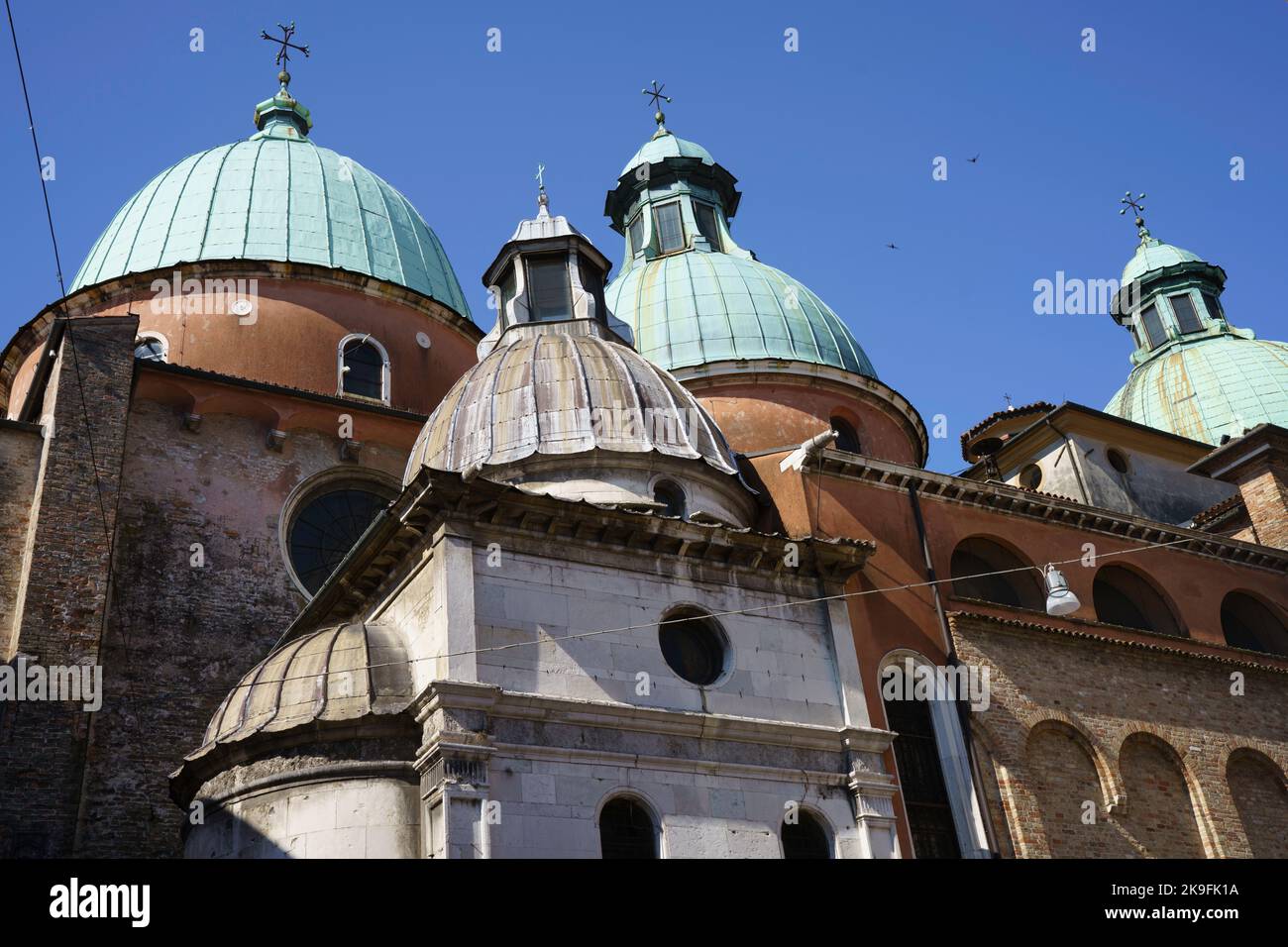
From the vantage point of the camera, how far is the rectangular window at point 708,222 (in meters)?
32.4

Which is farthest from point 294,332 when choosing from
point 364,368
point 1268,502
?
point 1268,502

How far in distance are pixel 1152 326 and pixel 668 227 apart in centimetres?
1805

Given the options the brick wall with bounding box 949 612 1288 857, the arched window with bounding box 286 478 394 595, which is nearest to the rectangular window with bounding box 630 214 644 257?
the arched window with bounding box 286 478 394 595

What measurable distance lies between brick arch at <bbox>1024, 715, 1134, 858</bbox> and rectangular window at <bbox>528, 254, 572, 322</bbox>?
9.75 m

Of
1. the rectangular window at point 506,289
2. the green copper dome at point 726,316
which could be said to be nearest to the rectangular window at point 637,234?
the green copper dome at point 726,316

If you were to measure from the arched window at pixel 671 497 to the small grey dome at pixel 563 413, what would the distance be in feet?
1.35

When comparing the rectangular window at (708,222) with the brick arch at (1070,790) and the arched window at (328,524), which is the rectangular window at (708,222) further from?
the brick arch at (1070,790)

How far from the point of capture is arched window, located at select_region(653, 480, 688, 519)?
18281mm

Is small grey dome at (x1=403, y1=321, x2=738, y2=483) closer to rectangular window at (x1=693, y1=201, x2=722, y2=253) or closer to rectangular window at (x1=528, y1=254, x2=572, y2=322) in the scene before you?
rectangular window at (x1=528, y1=254, x2=572, y2=322)

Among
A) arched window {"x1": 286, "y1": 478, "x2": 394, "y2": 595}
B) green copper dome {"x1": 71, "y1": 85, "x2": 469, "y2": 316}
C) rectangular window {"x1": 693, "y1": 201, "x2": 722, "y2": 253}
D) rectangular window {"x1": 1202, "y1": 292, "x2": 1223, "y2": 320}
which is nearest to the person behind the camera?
arched window {"x1": 286, "y1": 478, "x2": 394, "y2": 595}

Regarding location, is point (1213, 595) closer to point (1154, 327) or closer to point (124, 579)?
point (124, 579)

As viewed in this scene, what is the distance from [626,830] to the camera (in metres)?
14.5
